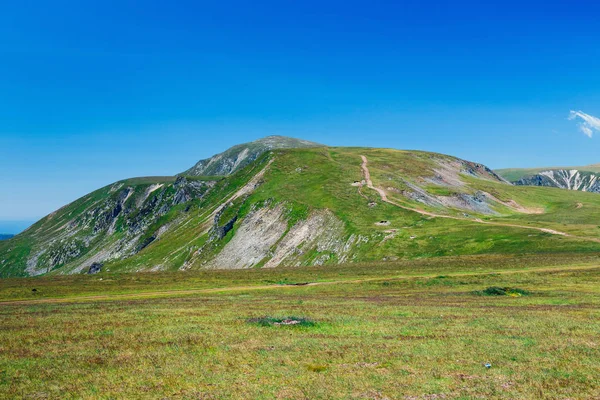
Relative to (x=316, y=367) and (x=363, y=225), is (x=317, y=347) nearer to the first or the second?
(x=316, y=367)

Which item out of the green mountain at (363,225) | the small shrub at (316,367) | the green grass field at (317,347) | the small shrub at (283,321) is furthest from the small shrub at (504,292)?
the green mountain at (363,225)

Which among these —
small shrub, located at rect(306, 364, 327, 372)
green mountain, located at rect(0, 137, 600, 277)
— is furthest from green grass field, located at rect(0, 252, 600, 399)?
green mountain, located at rect(0, 137, 600, 277)

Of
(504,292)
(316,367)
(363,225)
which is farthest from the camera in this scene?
(363,225)

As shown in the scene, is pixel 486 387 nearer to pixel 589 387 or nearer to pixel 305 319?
pixel 589 387

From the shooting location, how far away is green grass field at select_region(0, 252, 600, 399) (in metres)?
19.0

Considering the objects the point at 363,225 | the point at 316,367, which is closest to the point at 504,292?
Result: the point at 316,367

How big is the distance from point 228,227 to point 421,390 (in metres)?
155

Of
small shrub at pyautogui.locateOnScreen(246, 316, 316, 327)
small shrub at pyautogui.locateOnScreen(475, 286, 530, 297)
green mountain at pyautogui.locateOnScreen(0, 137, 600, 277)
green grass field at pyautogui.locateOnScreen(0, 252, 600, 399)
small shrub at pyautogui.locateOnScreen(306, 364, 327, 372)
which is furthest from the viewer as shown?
green mountain at pyautogui.locateOnScreen(0, 137, 600, 277)

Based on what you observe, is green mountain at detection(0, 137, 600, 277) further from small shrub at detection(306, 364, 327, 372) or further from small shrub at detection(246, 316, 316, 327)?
small shrub at detection(306, 364, 327, 372)

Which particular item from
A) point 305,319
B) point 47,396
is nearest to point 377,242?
point 305,319

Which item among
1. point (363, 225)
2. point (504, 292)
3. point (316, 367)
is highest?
point (363, 225)

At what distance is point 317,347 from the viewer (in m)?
26.0

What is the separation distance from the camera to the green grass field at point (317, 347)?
62.3ft

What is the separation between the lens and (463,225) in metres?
118
